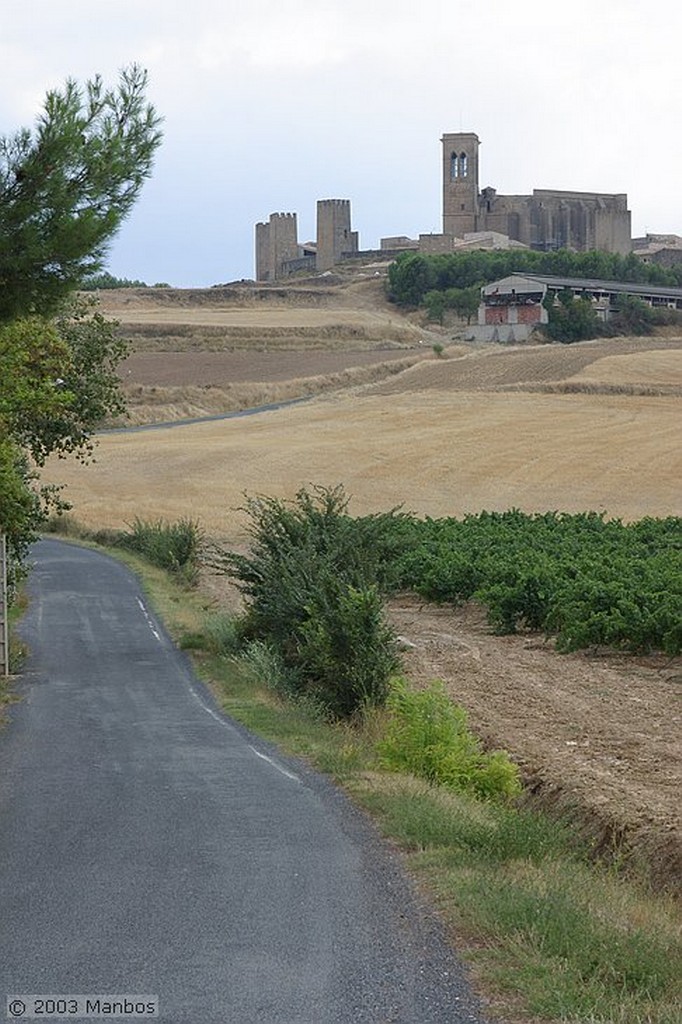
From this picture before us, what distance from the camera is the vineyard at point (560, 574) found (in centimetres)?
2258

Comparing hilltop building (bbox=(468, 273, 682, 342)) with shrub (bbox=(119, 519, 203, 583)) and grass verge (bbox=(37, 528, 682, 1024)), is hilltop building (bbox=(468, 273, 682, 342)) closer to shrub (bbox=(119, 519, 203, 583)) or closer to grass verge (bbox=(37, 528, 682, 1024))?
shrub (bbox=(119, 519, 203, 583))

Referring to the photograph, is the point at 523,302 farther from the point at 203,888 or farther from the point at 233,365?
the point at 203,888

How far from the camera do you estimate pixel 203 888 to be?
8.88m

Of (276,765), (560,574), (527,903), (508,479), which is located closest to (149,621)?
(560,574)

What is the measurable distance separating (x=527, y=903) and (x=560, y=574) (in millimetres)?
19053

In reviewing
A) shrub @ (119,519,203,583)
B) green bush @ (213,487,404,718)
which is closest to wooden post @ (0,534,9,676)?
green bush @ (213,487,404,718)

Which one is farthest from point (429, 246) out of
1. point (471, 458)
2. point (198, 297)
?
point (471, 458)

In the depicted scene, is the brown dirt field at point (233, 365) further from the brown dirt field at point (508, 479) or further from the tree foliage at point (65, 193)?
the tree foliage at point (65, 193)

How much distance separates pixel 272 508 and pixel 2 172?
42.9 ft

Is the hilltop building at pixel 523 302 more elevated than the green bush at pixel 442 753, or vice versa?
the hilltop building at pixel 523 302

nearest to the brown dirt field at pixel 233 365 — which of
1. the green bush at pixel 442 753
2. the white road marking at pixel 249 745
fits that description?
the white road marking at pixel 249 745

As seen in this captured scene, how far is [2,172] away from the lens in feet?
37.7

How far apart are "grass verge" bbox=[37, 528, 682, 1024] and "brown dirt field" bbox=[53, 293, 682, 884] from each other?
1.21m

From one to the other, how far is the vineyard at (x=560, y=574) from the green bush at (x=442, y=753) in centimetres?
805
